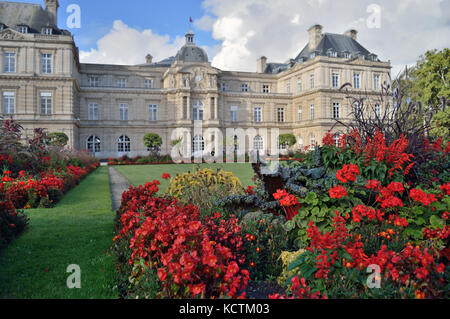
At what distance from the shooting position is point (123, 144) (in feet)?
113

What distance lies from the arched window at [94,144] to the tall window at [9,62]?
29.1 feet

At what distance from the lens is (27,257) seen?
402cm

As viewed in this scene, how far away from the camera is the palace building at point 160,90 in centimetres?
2844

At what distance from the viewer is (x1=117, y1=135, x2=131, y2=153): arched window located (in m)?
34.1

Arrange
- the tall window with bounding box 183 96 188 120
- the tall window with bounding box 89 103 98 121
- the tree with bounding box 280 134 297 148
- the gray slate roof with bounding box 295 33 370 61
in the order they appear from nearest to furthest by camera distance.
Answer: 1. the tall window with bounding box 89 103 98 121
2. the tall window with bounding box 183 96 188 120
3. the tree with bounding box 280 134 297 148
4. the gray slate roof with bounding box 295 33 370 61

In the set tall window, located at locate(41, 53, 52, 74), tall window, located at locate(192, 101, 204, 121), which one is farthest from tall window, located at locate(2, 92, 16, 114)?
tall window, located at locate(192, 101, 204, 121)

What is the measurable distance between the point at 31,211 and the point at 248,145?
32973 mm

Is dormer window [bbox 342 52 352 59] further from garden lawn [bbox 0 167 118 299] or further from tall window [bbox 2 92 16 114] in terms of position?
garden lawn [bbox 0 167 118 299]

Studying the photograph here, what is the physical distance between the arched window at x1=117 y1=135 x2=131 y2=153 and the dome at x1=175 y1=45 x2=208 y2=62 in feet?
36.5

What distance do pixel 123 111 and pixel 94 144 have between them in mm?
4581

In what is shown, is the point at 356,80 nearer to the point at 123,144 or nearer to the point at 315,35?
the point at 315,35

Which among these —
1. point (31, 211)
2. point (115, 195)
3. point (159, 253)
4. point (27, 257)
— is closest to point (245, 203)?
point (159, 253)

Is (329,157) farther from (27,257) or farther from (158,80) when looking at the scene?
(158,80)

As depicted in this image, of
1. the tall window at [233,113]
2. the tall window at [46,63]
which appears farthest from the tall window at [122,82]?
the tall window at [233,113]
